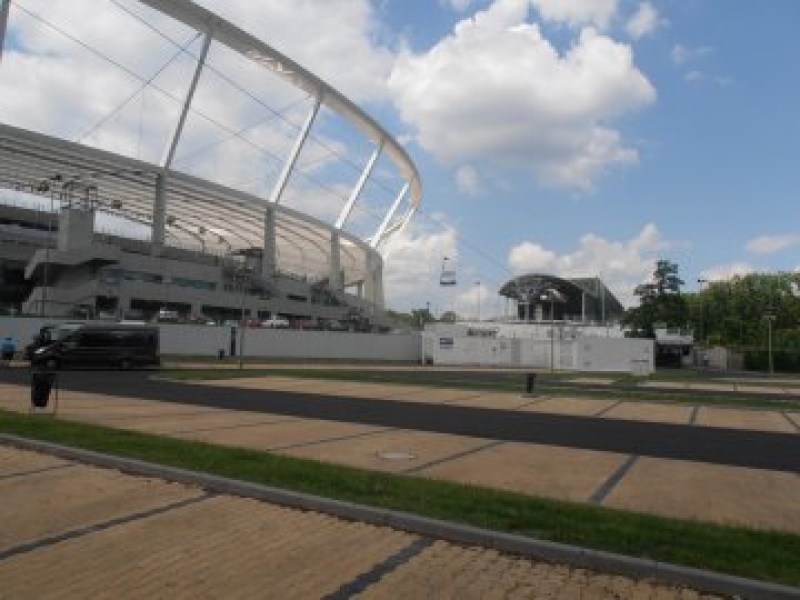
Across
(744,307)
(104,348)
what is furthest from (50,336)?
(744,307)

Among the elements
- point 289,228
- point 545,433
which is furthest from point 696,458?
point 289,228

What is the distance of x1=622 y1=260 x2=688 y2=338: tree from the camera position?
96.9 metres

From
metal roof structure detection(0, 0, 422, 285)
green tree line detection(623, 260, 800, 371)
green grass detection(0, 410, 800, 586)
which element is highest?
metal roof structure detection(0, 0, 422, 285)

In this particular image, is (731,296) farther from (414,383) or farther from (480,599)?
(480,599)

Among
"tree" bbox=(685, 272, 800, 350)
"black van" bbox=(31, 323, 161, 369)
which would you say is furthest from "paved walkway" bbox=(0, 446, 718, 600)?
"tree" bbox=(685, 272, 800, 350)

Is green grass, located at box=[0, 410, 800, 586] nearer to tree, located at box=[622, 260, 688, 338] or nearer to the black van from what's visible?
the black van

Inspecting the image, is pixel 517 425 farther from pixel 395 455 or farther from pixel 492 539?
pixel 492 539

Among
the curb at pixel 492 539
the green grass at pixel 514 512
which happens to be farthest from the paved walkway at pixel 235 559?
the green grass at pixel 514 512

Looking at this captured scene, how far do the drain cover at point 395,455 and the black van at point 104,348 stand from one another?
1016 inches

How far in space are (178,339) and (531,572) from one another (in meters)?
51.0

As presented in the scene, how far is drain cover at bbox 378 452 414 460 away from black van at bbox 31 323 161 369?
1016 inches

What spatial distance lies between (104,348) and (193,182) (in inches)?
1870

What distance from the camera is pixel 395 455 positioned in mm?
12430

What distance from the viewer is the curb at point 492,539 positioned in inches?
238
